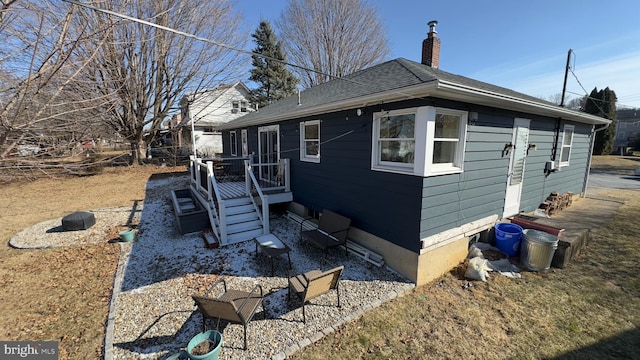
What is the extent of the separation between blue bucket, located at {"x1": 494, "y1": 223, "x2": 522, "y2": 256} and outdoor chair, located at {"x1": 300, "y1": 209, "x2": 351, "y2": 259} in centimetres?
342

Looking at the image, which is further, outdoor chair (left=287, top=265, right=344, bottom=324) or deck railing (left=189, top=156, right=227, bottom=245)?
deck railing (left=189, top=156, right=227, bottom=245)

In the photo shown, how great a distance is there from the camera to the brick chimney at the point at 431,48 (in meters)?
6.59

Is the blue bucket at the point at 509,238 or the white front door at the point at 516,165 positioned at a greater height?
the white front door at the point at 516,165

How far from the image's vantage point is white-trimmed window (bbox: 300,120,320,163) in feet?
23.2

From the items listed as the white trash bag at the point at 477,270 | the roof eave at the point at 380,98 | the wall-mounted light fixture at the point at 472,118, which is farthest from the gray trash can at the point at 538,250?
the roof eave at the point at 380,98

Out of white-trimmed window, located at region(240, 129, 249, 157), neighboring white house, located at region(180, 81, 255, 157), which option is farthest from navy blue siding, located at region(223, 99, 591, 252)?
neighboring white house, located at region(180, 81, 255, 157)

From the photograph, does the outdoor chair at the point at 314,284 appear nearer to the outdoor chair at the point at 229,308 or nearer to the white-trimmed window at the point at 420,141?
the outdoor chair at the point at 229,308

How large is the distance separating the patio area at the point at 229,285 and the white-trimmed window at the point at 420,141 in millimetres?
2171

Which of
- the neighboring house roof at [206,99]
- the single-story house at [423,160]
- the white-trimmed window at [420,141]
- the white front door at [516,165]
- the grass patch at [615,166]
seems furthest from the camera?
the grass patch at [615,166]

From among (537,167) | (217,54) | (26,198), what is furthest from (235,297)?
Answer: (217,54)

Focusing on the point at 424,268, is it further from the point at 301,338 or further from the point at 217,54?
the point at 217,54

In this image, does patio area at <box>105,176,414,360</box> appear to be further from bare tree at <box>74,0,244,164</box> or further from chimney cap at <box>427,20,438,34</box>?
bare tree at <box>74,0,244,164</box>

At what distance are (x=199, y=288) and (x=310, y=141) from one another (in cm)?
470

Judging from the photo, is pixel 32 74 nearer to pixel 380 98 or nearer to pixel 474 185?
pixel 380 98
